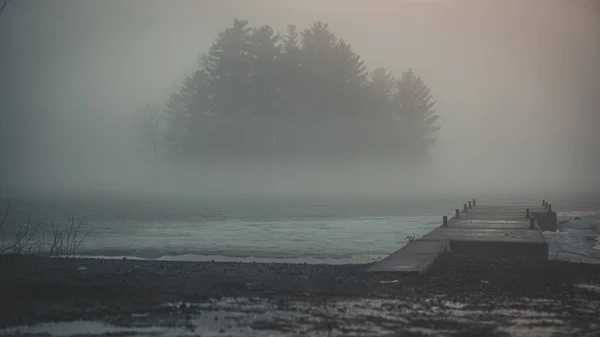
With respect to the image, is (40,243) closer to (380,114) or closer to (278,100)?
(278,100)

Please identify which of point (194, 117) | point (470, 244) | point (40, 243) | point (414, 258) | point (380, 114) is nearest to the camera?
point (414, 258)

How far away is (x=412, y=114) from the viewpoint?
8856cm

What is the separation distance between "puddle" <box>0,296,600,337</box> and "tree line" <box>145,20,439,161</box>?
67799 millimetres

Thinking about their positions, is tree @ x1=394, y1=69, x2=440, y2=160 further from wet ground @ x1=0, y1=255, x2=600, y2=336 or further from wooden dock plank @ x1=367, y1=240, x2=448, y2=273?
wet ground @ x1=0, y1=255, x2=600, y2=336

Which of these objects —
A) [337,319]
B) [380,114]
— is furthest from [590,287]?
[380,114]

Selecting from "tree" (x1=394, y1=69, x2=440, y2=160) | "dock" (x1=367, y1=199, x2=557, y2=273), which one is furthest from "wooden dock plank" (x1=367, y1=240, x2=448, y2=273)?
"tree" (x1=394, y1=69, x2=440, y2=160)

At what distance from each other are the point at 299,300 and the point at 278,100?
228 ft

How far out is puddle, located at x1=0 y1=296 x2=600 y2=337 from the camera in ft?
27.1

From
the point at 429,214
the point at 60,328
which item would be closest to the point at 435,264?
the point at 60,328

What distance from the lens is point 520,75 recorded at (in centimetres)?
14562

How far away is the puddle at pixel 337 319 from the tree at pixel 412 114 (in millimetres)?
77638

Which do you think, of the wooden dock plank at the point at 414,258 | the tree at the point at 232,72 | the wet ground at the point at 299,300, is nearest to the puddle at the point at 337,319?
the wet ground at the point at 299,300

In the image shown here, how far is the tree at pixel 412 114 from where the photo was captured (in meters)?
87.9

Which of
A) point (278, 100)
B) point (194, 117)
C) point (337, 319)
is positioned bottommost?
point (337, 319)
